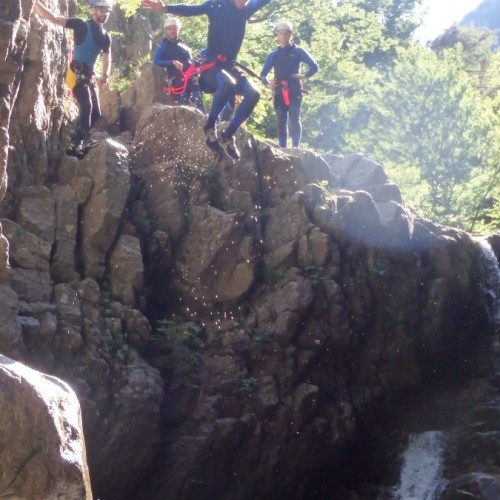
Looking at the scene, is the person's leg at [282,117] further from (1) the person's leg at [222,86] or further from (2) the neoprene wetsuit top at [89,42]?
(2) the neoprene wetsuit top at [89,42]

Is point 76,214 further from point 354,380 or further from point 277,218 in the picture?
point 354,380

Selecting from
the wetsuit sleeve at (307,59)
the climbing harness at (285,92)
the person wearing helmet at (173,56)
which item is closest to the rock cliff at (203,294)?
the person wearing helmet at (173,56)

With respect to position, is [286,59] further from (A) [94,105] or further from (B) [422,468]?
(B) [422,468]

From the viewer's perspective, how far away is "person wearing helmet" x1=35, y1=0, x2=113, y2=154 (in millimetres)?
11633

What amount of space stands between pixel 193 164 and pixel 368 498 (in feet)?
17.3

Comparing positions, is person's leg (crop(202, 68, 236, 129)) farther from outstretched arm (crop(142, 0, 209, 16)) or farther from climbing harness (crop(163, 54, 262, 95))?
outstretched arm (crop(142, 0, 209, 16))

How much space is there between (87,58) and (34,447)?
7.47 m

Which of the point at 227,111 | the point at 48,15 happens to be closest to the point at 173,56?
the point at 227,111

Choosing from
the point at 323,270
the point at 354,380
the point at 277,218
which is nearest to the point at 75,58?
the point at 277,218

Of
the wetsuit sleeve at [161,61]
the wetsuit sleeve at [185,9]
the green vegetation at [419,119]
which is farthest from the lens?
the green vegetation at [419,119]

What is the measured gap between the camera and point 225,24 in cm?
1098

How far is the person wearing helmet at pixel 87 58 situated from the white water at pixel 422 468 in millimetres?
6154

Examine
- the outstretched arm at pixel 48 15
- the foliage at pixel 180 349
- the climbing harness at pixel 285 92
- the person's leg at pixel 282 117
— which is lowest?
the foliage at pixel 180 349

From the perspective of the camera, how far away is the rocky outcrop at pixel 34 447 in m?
5.42
